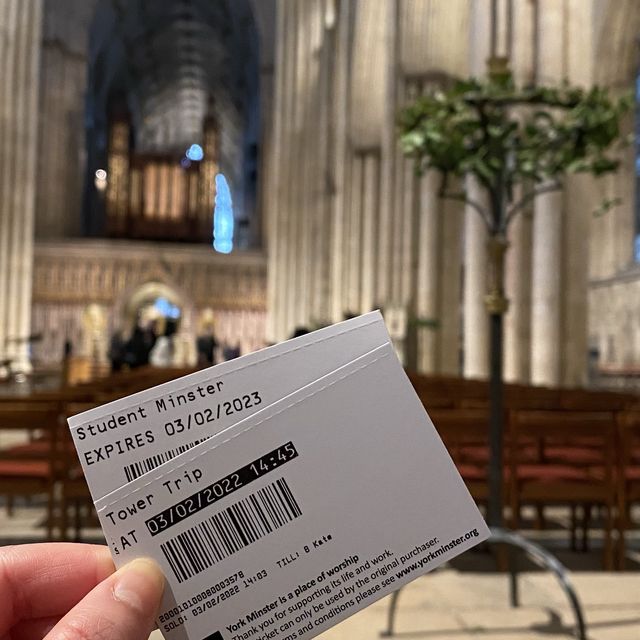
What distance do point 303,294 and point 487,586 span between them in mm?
19723

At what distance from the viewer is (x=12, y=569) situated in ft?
2.16

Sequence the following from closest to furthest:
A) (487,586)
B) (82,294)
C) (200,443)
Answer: (200,443), (487,586), (82,294)

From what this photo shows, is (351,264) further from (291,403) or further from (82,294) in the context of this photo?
(291,403)

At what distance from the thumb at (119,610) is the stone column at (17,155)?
23.4m

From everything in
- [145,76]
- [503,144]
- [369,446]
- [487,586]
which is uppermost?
[145,76]

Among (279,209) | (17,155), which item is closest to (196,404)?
(279,209)

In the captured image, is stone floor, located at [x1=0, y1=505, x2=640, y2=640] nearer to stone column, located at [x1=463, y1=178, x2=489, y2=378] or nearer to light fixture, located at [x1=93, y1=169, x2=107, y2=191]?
stone column, located at [x1=463, y1=178, x2=489, y2=378]

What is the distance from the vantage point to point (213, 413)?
0.65m

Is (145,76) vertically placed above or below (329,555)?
above

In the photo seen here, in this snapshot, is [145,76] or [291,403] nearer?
[291,403]

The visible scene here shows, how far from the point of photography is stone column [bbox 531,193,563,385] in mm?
9391

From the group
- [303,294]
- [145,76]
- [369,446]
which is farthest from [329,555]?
[145,76]

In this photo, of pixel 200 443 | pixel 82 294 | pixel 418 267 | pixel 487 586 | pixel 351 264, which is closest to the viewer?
pixel 200 443

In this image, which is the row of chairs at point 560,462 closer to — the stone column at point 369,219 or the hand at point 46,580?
the hand at point 46,580
